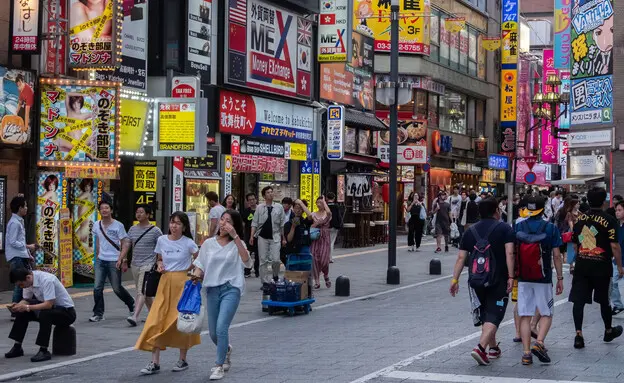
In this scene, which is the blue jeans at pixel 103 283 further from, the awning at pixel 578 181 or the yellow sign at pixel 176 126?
→ the awning at pixel 578 181

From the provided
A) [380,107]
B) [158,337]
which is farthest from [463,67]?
[158,337]

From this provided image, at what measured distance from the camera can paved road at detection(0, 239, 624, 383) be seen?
437 inches

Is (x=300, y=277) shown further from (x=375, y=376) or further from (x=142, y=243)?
(x=375, y=376)

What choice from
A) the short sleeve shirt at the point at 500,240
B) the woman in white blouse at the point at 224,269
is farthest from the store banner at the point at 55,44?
the short sleeve shirt at the point at 500,240

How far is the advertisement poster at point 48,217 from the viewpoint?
67.6 ft

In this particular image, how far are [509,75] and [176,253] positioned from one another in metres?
51.1

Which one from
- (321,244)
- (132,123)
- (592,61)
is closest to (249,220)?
(132,123)

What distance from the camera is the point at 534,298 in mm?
12008

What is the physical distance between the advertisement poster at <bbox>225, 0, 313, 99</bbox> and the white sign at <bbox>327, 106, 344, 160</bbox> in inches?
49.9

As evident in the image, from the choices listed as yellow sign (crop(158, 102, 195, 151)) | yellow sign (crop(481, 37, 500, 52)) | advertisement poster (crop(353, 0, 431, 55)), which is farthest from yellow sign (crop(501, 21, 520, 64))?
yellow sign (crop(158, 102, 195, 151))

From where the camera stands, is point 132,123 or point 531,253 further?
point 132,123

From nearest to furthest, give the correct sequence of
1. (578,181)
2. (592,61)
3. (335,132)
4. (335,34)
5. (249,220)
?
(249,220) → (335,34) → (335,132) → (578,181) → (592,61)

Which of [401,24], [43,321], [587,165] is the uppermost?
[401,24]

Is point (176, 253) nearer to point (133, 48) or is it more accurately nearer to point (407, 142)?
point (133, 48)
